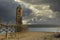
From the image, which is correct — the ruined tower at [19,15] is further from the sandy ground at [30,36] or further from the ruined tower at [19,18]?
the sandy ground at [30,36]

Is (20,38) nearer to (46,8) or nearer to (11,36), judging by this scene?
(11,36)

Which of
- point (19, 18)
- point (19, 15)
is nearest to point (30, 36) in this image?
point (19, 18)

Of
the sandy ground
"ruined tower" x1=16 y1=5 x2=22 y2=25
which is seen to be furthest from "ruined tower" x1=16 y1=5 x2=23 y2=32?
the sandy ground

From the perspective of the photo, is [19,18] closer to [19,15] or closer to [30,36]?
[19,15]

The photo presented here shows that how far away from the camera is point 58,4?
1012 centimetres

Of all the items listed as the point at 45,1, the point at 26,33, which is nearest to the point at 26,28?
the point at 26,33

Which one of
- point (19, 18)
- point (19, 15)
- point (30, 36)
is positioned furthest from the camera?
point (19, 15)

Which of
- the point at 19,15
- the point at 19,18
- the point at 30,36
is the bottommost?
the point at 30,36

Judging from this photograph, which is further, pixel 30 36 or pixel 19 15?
pixel 19 15

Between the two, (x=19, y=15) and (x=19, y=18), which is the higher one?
(x=19, y=15)

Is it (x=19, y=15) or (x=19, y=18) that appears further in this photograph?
(x=19, y=15)

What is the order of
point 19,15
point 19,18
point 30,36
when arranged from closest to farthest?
point 30,36
point 19,18
point 19,15

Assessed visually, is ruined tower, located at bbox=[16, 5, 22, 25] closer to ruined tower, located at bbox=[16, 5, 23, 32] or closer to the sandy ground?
ruined tower, located at bbox=[16, 5, 23, 32]

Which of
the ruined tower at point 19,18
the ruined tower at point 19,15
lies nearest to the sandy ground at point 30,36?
the ruined tower at point 19,18
